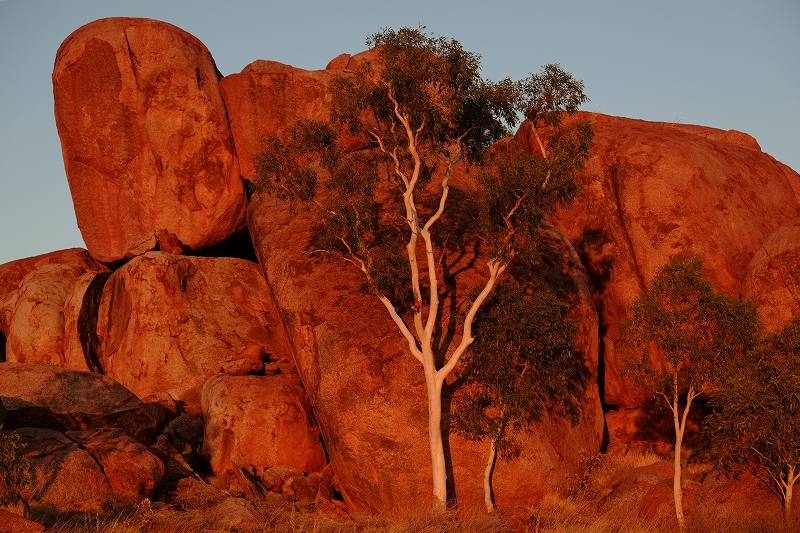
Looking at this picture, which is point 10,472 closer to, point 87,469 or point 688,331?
point 87,469

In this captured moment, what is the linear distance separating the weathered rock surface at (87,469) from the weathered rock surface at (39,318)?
14535 millimetres

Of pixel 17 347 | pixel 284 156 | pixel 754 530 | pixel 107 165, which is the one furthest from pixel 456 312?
pixel 17 347

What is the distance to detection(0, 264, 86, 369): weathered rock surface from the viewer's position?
40.6 m

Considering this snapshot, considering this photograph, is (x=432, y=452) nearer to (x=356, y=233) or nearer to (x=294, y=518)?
(x=294, y=518)

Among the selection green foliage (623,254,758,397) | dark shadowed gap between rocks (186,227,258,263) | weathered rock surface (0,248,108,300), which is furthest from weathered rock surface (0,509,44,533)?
weathered rock surface (0,248,108,300)

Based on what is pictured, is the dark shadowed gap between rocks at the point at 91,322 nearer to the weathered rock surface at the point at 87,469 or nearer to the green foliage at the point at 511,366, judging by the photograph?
the weathered rock surface at the point at 87,469

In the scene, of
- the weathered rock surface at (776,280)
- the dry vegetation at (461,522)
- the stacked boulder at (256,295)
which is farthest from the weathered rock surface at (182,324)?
the weathered rock surface at (776,280)

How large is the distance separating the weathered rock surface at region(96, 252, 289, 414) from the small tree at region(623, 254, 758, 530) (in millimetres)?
15120

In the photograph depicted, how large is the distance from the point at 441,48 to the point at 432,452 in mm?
12719

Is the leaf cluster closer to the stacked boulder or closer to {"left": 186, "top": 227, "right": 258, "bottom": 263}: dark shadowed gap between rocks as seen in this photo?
the stacked boulder

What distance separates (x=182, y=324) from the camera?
35.9 m

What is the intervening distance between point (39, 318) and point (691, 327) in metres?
28.9

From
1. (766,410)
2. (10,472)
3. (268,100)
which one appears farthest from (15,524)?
(268,100)

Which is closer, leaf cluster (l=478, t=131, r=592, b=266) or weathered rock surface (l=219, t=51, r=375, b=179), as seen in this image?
leaf cluster (l=478, t=131, r=592, b=266)
